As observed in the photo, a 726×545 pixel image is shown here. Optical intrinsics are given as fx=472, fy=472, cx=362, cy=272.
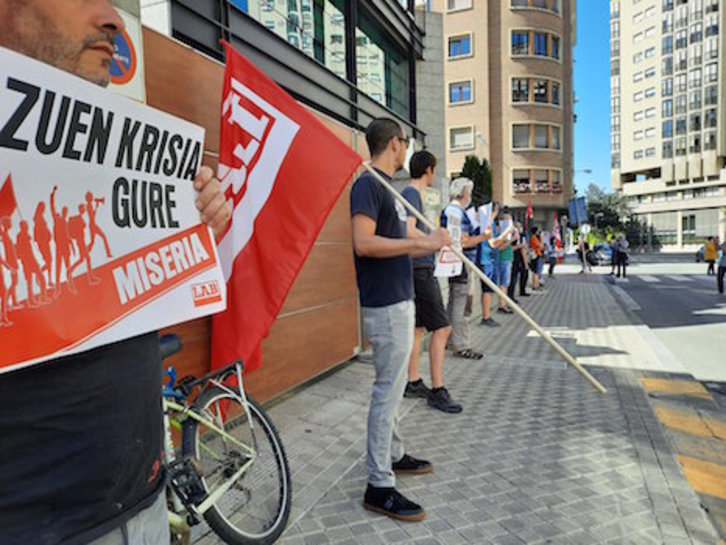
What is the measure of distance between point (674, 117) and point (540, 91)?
137 ft

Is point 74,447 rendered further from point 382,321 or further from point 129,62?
point 129,62

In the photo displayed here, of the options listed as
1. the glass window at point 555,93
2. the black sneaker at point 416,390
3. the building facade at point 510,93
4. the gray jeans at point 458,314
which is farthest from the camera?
the glass window at point 555,93

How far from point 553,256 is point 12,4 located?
22.6m

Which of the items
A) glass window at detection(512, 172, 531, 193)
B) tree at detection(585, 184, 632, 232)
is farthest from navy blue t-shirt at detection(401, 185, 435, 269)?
tree at detection(585, 184, 632, 232)

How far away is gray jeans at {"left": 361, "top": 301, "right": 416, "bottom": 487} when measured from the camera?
2.69 meters

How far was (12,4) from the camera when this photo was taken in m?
0.89

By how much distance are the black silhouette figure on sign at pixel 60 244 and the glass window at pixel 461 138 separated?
139 feet

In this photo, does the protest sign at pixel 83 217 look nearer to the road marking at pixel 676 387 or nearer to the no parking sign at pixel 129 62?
the no parking sign at pixel 129 62

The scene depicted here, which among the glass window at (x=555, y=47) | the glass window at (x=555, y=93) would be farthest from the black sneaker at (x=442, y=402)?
the glass window at (x=555, y=47)

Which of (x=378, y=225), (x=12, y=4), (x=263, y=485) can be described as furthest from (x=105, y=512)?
(x=378, y=225)

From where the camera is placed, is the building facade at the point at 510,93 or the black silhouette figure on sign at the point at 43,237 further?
the building facade at the point at 510,93

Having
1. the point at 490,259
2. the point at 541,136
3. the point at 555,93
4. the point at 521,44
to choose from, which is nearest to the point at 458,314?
the point at 490,259

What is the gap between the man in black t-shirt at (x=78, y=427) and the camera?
0.84 m

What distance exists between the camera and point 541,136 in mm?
41750
